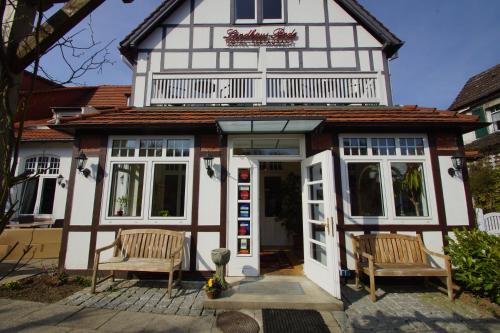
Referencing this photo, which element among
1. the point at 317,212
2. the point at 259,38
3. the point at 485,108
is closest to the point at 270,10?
the point at 259,38

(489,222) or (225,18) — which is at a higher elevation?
(225,18)

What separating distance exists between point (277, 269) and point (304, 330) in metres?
2.29

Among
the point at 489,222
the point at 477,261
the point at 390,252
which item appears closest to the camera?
the point at 477,261

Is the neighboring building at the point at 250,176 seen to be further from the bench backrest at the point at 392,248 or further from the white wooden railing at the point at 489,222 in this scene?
the white wooden railing at the point at 489,222

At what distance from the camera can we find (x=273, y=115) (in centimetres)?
536

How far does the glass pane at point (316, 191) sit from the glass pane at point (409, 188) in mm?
1757

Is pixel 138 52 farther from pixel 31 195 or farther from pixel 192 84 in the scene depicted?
pixel 31 195

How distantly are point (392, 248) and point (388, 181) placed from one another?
1345mm

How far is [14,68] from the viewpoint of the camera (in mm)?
1121

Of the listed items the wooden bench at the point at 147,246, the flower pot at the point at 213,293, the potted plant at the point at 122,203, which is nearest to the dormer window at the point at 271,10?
the potted plant at the point at 122,203

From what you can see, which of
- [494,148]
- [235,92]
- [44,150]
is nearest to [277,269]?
[235,92]

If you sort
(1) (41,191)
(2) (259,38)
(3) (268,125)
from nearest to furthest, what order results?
(3) (268,125)
(2) (259,38)
(1) (41,191)

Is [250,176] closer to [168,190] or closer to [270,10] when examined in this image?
[168,190]

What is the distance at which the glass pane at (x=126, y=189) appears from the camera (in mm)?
5340
